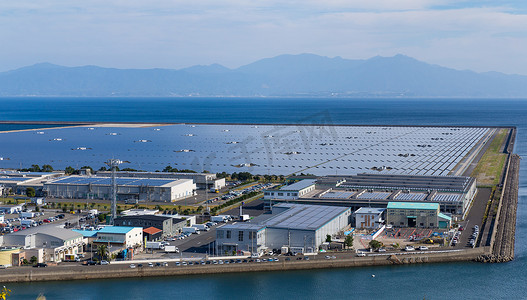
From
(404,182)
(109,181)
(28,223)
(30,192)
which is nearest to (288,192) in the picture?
(404,182)

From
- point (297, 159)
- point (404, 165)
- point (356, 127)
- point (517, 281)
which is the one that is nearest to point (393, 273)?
point (517, 281)

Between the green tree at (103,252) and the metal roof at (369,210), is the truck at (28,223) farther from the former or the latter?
the metal roof at (369,210)

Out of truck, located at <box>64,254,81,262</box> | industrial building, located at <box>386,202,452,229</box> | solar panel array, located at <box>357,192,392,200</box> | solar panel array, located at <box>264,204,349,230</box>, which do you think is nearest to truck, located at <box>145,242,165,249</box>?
truck, located at <box>64,254,81,262</box>

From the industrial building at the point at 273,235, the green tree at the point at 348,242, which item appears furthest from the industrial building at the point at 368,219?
the green tree at the point at 348,242

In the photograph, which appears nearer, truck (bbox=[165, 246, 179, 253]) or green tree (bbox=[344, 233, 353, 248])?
truck (bbox=[165, 246, 179, 253])

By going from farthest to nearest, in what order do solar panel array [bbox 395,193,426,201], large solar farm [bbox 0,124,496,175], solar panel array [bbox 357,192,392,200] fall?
large solar farm [bbox 0,124,496,175], solar panel array [bbox 357,192,392,200], solar panel array [bbox 395,193,426,201]

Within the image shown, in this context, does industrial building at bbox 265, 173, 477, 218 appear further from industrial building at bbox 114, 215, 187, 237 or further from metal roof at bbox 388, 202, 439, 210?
industrial building at bbox 114, 215, 187, 237
